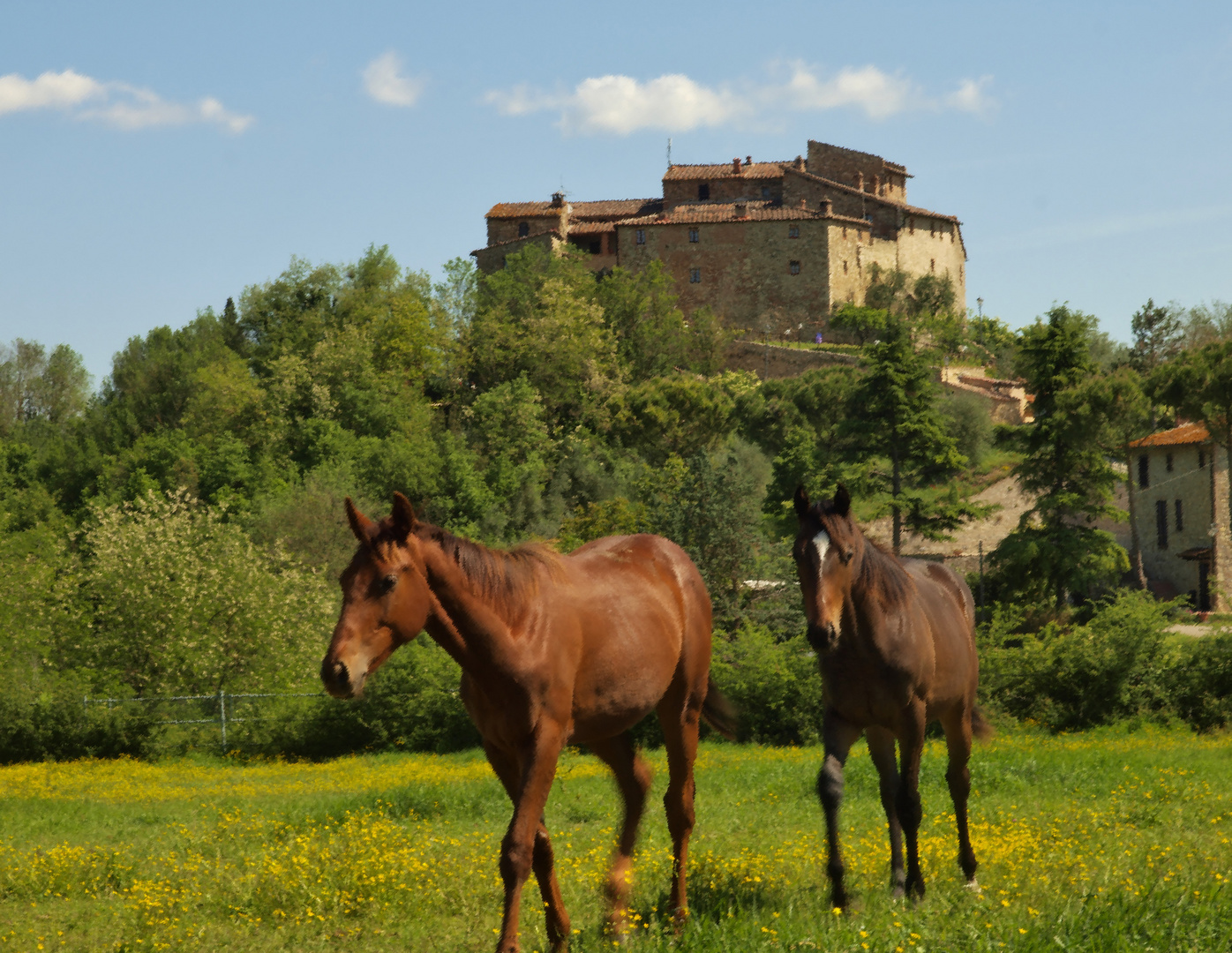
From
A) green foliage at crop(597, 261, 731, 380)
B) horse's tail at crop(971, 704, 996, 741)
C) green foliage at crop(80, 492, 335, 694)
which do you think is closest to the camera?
horse's tail at crop(971, 704, 996, 741)

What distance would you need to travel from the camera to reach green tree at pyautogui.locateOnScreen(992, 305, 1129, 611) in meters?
39.0

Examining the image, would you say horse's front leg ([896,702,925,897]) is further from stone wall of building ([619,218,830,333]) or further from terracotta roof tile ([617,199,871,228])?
terracotta roof tile ([617,199,871,228])

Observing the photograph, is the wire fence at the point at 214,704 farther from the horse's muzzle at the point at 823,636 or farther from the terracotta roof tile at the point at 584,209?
the terracotta roof tile at the point at 584,209

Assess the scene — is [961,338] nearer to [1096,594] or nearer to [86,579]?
[1096,594]

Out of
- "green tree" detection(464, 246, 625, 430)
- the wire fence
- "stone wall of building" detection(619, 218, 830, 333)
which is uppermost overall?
"stone wall of building" detection(619, 218, 830, 333)

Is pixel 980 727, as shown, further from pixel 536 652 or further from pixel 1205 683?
pixel 1205 683

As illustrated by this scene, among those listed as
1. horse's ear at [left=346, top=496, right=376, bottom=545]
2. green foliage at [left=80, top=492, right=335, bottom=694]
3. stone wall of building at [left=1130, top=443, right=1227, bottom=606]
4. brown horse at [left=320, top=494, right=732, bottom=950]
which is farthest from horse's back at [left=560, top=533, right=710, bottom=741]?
stone wall of building at [left=1130, top=443, right=1227, bottom=606]

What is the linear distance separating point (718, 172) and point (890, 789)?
86.0m

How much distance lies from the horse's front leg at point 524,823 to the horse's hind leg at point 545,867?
0.33 metres

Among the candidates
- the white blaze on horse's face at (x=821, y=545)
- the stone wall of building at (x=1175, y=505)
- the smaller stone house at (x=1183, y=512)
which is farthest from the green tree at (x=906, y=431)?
the white blaze on horse's face at (x=821, y=545)

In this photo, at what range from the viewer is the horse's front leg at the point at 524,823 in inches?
207

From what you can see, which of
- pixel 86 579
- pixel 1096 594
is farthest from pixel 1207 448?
pixel 86 579

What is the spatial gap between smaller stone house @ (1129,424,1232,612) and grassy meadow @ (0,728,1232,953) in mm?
35570

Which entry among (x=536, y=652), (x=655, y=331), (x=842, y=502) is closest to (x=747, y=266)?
(x=655, y=331)
